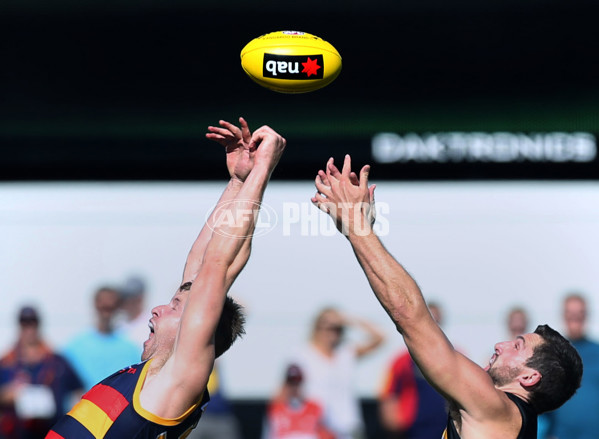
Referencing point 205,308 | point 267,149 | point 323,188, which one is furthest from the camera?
point 267,149

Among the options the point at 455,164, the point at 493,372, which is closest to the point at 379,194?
the point at 455,164

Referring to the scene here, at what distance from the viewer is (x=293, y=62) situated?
195 inches

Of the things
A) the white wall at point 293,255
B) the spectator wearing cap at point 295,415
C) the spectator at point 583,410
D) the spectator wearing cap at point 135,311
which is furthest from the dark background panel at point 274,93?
the spectator at point 583,410

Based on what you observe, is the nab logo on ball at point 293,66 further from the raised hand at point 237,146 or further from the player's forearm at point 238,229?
the player's forearm at point 238,229

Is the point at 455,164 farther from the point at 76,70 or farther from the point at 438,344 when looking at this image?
the point at 438,344

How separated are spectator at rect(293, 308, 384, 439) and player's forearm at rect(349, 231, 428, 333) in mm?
5418

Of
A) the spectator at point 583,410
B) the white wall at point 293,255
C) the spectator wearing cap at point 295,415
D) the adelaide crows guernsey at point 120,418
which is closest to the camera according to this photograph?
the adelaide crows guernsey at point 120,418

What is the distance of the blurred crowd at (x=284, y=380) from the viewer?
28.7 feet

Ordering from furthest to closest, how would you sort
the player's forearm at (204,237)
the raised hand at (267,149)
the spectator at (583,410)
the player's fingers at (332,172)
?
the spectator at (583,410), the player's forearm at (204,237), the raised hand at (267,149), the player's fingers at (332,172)

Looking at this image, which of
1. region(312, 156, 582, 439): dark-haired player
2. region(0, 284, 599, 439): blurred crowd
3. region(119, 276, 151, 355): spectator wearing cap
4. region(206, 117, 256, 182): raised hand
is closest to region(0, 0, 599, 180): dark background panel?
region(119, 276, 151, 355): spectator wearing cap

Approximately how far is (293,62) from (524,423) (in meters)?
2.19

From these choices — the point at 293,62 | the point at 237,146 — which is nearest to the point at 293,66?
the point at 293,62

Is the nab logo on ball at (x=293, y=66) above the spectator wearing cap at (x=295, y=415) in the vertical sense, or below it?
above

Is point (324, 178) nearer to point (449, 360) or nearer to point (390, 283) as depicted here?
point (390, 283)
